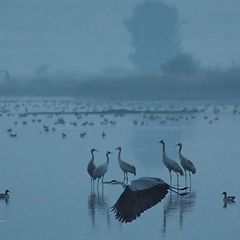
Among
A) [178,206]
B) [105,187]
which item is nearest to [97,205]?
[178,206]

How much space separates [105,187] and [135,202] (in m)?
3.76

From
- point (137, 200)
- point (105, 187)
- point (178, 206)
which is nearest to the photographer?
point (137, 200)

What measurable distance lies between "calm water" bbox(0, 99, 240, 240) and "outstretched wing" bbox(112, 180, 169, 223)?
52.0 inches

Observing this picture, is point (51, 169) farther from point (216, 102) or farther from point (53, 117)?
point (216, 102)

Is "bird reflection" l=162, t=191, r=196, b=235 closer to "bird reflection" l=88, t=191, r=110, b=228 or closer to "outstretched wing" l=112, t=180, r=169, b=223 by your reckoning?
"bird reflection" l=88, t=191, r=110, b=228

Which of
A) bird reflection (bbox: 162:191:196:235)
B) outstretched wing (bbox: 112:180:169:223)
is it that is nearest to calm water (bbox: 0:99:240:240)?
bird reflection (bbox: 162:191:196:235)

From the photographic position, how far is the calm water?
5.68 m

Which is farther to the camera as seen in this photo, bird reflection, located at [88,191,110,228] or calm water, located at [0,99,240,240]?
bird reflection, located at [88,191,110,228]

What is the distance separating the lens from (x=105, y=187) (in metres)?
7.88

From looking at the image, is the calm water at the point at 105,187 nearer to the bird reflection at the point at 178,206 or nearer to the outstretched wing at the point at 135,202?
the bird reflection at the point at 178,206

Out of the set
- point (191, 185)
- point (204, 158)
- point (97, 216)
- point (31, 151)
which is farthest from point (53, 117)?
point (97, 216)

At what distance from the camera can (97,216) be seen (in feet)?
20.4

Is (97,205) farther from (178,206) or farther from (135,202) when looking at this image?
(135,202)

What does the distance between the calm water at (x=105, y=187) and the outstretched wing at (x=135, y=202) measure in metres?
1.32
